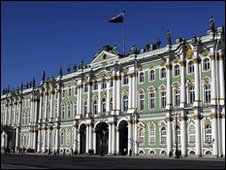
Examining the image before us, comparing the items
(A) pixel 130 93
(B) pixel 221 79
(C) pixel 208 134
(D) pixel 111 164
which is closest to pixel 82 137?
(A) pixel 130 93

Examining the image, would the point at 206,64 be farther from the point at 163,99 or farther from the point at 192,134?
the point at 192,134

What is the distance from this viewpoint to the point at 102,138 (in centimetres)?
7575

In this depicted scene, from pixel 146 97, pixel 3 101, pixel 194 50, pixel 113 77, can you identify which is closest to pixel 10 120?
pixel 3 101

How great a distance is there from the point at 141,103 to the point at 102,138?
12.8 m

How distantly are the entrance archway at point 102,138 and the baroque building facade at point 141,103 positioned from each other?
19 centimetres

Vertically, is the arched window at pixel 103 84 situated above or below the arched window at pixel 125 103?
above

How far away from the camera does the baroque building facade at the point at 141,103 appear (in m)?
56.2

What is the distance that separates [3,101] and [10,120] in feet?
27.5

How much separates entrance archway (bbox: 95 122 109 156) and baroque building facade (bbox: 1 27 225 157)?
19 cm

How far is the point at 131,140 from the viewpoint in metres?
66.9

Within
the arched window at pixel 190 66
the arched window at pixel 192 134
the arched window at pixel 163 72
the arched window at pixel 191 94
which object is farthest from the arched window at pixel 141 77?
the arched window at pixel 192 134

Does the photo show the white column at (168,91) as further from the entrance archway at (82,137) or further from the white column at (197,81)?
the entrance archway at (82,137)

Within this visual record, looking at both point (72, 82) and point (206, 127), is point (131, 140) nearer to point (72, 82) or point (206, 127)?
point (206, 127)

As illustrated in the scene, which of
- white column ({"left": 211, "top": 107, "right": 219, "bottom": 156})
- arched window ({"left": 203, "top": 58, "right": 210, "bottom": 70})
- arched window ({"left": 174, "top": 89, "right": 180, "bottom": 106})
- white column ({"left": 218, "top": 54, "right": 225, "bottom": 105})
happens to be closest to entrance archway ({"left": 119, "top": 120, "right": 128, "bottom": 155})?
arched window ({"left": 174, "top": 89, "right": 180, "bottom": 106})
